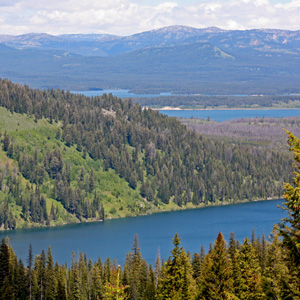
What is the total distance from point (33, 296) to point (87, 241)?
3270 inches

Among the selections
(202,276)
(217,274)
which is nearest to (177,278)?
(202,276)

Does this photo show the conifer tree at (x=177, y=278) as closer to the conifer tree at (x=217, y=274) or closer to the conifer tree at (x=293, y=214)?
the conifer tree at (x=217, y=274)

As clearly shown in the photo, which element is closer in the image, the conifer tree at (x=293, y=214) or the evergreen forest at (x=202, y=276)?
the conifer tree at (x=293, y=214)

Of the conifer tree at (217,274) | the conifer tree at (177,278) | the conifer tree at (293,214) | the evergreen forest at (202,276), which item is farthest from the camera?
the conifer tree at (177,278)

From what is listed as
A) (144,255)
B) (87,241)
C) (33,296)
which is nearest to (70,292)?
(33,296)

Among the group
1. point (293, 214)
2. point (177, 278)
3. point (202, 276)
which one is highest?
point (293, 214)

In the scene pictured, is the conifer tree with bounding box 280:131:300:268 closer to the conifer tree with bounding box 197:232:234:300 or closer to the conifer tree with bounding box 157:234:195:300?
the conifer tree with bounding box 197:232:234:300

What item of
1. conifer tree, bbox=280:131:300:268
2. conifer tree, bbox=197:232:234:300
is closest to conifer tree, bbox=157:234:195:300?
conifer tree, bbox=197:232:234:300

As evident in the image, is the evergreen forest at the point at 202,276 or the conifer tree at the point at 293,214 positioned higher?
the conifer tree at the point at 293,214

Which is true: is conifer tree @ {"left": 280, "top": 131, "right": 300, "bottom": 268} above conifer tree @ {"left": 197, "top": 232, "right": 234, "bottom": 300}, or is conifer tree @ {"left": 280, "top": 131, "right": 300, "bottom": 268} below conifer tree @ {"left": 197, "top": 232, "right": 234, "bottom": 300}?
above

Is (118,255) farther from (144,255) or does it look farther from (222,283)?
(222,283)

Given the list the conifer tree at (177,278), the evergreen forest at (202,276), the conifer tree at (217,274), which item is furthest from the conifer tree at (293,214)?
the conifer tree at (177,278)

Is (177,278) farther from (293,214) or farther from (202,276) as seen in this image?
(293,214)

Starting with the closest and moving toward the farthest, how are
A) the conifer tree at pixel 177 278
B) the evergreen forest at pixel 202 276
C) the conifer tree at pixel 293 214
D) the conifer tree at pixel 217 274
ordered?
the conifer tree at pixel 293 214 < the evergreen forest at pixel 202 276 < the conifer tree at pixel 217 274 < the conifer tree at pixel 177 278
